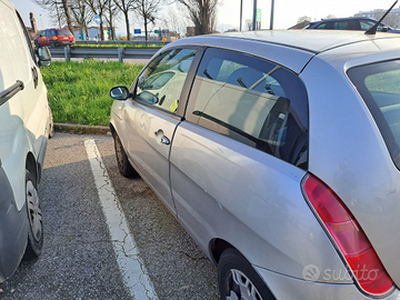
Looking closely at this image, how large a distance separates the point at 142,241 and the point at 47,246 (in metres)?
0.79

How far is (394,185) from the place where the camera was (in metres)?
1.13

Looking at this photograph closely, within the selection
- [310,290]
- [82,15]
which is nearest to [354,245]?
[310,290]

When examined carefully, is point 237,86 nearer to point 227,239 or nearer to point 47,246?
point 227,239

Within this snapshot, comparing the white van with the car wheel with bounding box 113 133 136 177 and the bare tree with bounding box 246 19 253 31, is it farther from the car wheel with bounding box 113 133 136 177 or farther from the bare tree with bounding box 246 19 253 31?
the bare tree with bounding box 246 19 253 31

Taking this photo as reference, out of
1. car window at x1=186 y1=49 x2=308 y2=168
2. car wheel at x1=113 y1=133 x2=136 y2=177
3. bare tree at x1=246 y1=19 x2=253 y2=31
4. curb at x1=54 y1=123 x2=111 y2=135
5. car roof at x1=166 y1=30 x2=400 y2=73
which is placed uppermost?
bare tree at x1=246 y1=19 x2=253 y2=31

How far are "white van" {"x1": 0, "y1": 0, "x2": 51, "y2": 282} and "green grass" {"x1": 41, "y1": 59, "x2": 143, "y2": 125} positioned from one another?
2630 millimetres

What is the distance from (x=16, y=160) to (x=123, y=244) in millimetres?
1093

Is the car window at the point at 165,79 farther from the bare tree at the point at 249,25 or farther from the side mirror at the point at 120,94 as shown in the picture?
the bare tree at the point at 249,25

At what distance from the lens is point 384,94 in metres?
1.40

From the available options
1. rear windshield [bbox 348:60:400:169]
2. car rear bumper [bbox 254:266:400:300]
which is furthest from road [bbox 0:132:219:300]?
rear windshield [bbox 348:60:400:169]

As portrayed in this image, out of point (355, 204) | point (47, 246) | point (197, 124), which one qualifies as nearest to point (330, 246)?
point (355, 204)

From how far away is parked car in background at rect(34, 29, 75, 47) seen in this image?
28.5m

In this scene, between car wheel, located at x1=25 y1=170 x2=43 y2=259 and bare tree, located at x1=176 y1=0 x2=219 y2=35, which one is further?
bare tree, located at x1=176 y1=0 x2=219 y2=35

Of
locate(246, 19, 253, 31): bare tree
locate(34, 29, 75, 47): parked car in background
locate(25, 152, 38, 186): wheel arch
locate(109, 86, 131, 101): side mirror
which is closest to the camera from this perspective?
locate(25, 152, 38, 186): wheel arch
